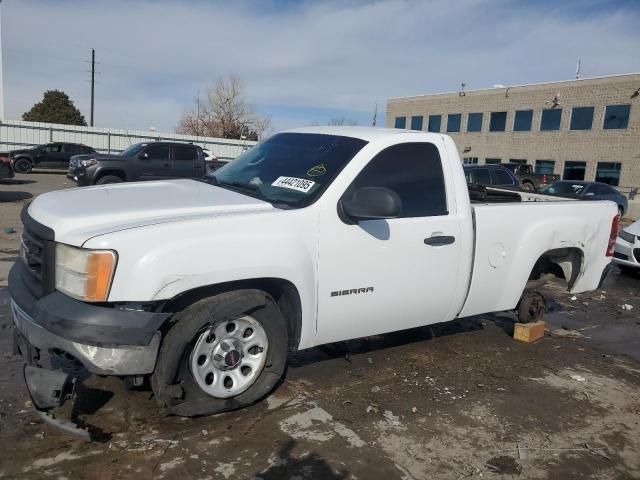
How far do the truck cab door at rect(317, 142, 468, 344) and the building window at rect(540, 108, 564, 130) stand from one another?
3842 cm

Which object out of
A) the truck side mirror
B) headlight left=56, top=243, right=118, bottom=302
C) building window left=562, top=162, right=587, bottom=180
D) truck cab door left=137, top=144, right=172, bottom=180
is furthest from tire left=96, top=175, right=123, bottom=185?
building window left=562, top=162, right=587, bottom=180

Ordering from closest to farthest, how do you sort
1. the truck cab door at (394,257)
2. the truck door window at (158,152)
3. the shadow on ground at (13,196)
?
1. the truck cab door at (394,257)
2. the shadow on ground at (13,196)
3. the truck door window at (158,152)

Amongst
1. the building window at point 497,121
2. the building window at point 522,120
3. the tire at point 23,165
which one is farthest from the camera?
the building window at point 497,121

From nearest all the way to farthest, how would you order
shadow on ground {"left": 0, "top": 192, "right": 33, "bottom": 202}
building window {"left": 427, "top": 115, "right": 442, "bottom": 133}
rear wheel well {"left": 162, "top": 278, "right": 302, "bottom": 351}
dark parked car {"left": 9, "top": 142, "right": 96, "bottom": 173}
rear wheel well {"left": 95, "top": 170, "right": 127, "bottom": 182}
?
rear wheel well {"left": 162, "top": 278, "right": 302, "bottom": 351}
rear wheel well {"left": 95, "top": 170, "right": 127, "bottom": 182}
shadow on ground {"left": 0, "top": 192, "right": 33, "bottom": 202}
dark parked car {"left": 9, "top": 142, "right": 96, "bottom": 173}
building window {"left": 427, "top": 115, "right": 442, "bottom": 133}

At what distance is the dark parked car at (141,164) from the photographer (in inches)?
577

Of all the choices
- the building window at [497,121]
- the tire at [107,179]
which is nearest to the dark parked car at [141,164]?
the tire at [107,179]

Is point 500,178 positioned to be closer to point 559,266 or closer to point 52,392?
point 559,266

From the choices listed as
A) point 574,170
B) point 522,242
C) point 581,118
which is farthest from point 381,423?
point 581,118

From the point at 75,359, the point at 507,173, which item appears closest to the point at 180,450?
the point at 75,359

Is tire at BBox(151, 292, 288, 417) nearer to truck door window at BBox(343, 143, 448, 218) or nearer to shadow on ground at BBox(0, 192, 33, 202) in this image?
truck door window at BBox(343, 143, 448, 218)

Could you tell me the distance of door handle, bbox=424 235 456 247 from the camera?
404 cm

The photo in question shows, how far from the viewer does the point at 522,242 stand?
15.6 ft

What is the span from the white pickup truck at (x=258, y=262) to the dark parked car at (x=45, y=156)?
24.9 m

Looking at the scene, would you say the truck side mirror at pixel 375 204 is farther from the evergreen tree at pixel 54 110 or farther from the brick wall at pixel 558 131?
the evergreen tree at pixel 54 110
